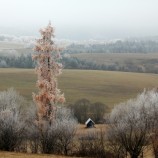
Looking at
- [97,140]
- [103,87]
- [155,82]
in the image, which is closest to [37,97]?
[97,140]

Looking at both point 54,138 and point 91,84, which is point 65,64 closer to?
point 91,84

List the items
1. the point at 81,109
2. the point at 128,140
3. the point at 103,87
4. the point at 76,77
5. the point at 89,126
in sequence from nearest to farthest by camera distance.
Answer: the point at 128,140 → the point at 89,126 → the point at 81,109 → the point at 103,87 → the point at 76,77

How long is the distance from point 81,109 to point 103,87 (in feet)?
137

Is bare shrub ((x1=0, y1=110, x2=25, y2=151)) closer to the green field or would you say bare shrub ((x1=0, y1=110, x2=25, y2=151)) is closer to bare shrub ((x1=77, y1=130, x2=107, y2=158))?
bare shrub ((x1=77, y1=130, x2=107, y2=158))

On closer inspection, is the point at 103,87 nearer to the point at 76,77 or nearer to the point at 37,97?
the point at 76,77

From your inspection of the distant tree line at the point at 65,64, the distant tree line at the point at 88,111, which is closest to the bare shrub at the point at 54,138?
the distant tree line at the point at 88,111

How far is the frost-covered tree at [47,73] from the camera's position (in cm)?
4294

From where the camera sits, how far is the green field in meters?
119

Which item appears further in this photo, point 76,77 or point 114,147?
point 76,77

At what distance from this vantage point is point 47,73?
43500mm

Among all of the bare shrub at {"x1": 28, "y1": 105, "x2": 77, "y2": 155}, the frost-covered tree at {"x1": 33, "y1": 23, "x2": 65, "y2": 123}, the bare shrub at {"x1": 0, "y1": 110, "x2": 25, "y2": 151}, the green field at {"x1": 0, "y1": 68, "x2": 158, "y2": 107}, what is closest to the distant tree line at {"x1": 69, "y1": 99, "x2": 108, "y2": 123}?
the green field at {"x1": 0, "y1": 68, "x2": 158, "y2": 107}

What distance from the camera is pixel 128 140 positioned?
40.2 metres

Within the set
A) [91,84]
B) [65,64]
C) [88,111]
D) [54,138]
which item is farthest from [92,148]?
[65,64]

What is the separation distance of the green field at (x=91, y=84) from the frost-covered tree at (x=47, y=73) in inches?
2571
